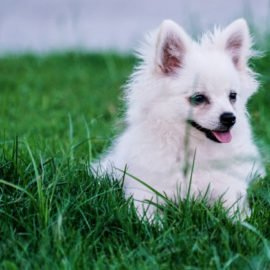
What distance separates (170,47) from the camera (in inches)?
159

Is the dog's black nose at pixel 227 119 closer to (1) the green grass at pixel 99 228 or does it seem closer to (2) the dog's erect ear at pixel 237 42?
(1) the green grass at pixel 99 228

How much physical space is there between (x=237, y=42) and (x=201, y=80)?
0.56 meters

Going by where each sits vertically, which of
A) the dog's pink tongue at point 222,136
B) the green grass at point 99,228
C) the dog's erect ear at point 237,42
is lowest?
the green grass at point 99,228

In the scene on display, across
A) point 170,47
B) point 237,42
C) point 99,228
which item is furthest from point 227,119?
point 99,228

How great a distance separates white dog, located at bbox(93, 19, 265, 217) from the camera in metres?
3.83

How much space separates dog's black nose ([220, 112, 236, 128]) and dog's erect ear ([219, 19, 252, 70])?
57 cm

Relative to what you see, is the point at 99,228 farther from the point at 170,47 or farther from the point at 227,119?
the point at 170,47

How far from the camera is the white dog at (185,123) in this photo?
3.83 metres

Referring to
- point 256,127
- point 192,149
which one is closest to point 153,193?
point 192,149

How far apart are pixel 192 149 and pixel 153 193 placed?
1.24 feet

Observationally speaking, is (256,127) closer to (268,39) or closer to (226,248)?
Result: (268,39)

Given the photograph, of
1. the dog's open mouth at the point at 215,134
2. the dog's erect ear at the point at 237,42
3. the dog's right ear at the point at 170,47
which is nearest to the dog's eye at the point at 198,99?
the dog's open mouth at the point at 215,134

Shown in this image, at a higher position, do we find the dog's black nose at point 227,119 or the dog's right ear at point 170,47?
the dog's right ear at point 170,47

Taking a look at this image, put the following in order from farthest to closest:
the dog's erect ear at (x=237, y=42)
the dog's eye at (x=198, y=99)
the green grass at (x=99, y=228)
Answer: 1. the dog's erect ear at (x=237, y=42)
2. the dog's eye at (x=198, y=99)
3. the green grass at (x=99, y=228)
